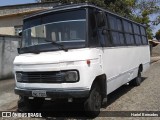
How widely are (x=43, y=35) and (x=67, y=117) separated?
2.11 m

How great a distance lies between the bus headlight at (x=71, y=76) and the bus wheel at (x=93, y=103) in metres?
0.60

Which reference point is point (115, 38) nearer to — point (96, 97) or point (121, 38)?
point (121, 38)

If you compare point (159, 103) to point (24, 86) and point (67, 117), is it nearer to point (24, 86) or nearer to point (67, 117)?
point (67, 117)

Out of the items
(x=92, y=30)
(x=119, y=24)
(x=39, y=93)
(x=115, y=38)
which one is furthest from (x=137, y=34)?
(x=39, y=93)

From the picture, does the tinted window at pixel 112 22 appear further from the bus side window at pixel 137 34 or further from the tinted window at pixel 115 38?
the bus side window at pixel 137 34

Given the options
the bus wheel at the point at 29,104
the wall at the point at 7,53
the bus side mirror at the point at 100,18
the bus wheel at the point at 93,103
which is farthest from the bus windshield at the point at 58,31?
the wall at the point at 7,53

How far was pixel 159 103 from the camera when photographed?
916 cm

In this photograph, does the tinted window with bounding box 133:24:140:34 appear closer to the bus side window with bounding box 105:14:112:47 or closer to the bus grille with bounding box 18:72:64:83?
the bus side window with bounding box 105:14:112:47

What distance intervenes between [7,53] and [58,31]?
862 cm

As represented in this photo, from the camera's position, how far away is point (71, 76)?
7141 millimetres

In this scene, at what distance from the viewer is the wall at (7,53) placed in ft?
50.4

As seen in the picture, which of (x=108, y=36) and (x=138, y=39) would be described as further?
(x=138, y=39)

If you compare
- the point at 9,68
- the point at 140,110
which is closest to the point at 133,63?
the point at 140,110

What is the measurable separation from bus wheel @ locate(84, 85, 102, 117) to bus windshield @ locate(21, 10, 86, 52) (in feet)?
3.74
